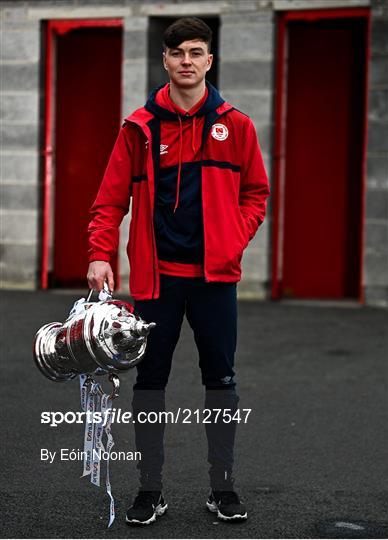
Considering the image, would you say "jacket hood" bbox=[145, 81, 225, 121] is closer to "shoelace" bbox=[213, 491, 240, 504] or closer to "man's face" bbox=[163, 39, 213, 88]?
"man's face" bbox=[163, 39, 213, 88]

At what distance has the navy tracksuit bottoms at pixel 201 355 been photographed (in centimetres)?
474

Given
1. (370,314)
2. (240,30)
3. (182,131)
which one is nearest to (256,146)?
(182,131)

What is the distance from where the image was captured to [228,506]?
481cm

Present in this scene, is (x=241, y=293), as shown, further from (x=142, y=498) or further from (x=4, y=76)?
(x=142, y=498)

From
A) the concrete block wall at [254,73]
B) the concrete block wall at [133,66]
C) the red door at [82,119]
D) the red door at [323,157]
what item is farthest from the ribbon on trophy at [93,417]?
the red door at [82,119]

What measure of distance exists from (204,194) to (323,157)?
9.05 metres

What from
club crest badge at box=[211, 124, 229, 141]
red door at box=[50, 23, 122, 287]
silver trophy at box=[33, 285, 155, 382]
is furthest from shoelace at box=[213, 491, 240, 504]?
red door at box=[50, 23, 122, 287]

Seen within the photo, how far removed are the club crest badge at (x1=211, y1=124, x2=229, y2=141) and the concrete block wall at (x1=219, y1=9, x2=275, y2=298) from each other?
8.31m

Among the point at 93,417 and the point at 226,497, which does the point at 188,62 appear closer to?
the point at 93,417

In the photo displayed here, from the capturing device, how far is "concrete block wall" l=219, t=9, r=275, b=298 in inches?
509

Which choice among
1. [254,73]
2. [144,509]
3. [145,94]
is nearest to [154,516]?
[144,509]

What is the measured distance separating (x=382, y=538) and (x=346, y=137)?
9.31m

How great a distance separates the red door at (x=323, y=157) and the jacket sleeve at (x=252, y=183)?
28.2 ft

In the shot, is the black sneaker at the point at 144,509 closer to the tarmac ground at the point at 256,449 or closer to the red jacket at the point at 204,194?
the tarmac ground at the point at 256,449
